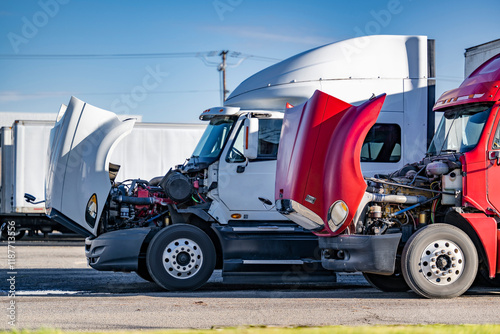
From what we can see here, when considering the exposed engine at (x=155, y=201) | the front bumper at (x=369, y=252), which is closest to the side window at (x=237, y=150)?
the exposed engine at (x=155, y=201)

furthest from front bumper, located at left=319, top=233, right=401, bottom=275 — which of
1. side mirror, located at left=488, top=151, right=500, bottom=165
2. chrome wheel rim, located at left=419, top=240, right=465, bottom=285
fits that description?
side mirror, located at left=488, top=151, right=500, bottom=165

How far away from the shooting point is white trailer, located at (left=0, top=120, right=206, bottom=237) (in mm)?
21562

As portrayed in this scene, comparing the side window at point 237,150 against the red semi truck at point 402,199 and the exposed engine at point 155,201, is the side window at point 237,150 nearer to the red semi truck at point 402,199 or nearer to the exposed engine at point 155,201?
the exposed engine at point 155,201

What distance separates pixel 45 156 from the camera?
21578 millimetres

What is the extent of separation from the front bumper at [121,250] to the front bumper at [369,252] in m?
2.94

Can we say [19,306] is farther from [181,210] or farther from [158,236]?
[181,210]

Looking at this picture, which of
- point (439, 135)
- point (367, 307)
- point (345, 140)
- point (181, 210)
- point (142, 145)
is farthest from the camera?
point (142, 145)

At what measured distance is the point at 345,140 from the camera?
8.95 m

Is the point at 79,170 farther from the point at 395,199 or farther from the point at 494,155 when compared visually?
the point at 494,155

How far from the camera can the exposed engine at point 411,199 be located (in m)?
9.24

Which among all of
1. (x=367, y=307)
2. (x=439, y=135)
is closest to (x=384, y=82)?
(x=439, y=135)

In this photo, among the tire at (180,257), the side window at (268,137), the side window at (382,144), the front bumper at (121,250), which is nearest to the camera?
the tire at (180,257)

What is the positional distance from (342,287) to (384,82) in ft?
10.6

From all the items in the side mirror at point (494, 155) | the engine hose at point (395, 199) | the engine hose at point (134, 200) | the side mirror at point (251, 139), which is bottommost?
the engine hose at point (134, 200)
